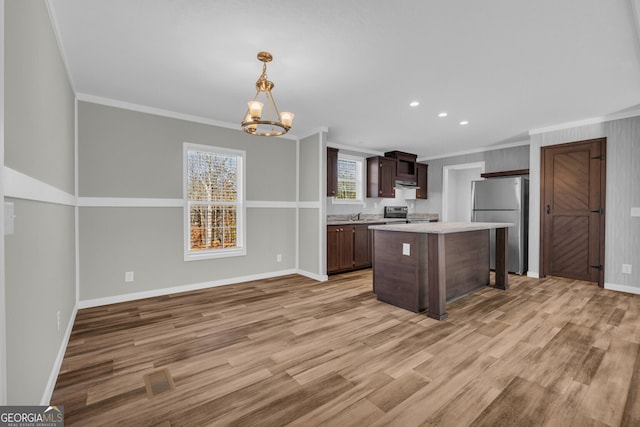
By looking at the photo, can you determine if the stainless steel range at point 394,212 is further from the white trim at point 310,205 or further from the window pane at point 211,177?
the window pane at point 211,177

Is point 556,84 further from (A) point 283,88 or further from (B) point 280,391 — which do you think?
(B) point 280,391

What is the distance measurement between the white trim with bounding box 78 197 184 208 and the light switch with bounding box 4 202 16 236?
2.59 m

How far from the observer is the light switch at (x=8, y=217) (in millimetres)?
1116

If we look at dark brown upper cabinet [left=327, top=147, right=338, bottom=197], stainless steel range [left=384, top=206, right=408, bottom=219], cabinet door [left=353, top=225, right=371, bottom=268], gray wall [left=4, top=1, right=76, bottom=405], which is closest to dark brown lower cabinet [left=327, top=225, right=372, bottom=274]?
cabinet door [left=353, top=225, right=371, bottom=268]

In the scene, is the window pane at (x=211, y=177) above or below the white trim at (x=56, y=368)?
above

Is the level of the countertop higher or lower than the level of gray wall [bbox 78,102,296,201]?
lower

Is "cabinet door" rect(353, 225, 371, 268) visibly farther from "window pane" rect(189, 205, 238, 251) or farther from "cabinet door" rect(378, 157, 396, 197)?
"window pane" rect(189, 205, 238, 251)

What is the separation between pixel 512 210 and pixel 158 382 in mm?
5589

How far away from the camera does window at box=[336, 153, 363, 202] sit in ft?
20.0

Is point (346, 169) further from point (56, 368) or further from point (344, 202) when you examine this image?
point (56, 368)

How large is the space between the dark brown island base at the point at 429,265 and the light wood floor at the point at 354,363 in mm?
199

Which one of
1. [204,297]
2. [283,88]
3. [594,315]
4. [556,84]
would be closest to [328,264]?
[204,297]

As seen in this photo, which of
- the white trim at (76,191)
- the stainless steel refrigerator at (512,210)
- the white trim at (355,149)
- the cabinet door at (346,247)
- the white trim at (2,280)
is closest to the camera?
the white trim at (2,280)

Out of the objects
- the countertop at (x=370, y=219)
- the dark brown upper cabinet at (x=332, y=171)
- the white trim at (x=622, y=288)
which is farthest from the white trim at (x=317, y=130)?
the white trim at (x=622, y=288)
